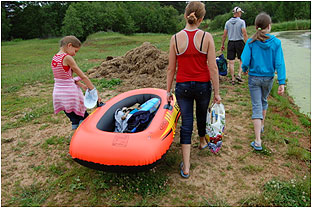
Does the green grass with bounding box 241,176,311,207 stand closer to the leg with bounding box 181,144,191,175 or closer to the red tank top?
the leg with bounding box 181,144,191,175

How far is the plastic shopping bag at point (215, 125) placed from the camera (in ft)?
9.71

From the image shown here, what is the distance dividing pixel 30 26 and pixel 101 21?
13.6 m

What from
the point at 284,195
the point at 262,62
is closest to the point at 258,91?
the point at 262,62

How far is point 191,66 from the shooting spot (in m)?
2.55

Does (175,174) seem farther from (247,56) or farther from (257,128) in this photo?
(247,56)

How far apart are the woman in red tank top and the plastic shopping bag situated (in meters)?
0.13

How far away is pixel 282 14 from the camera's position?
4284cm

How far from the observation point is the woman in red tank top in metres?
2.43

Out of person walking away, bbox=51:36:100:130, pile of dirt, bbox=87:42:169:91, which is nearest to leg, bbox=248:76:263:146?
person walking away, bbox=51:36:100:130

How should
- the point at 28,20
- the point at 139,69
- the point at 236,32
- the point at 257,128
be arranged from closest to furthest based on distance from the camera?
the point at 257,128 → the point at 236,32 → the point at 139,69 → the point at 28,20

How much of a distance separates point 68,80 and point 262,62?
2635 millimetres

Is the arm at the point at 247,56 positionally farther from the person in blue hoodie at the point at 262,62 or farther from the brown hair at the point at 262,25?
the brown hair at the point at 262,25

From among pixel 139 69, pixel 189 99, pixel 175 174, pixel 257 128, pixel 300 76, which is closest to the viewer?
pixel 189 99

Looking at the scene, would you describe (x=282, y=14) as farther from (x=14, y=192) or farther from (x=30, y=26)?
(x=14, y=192)
